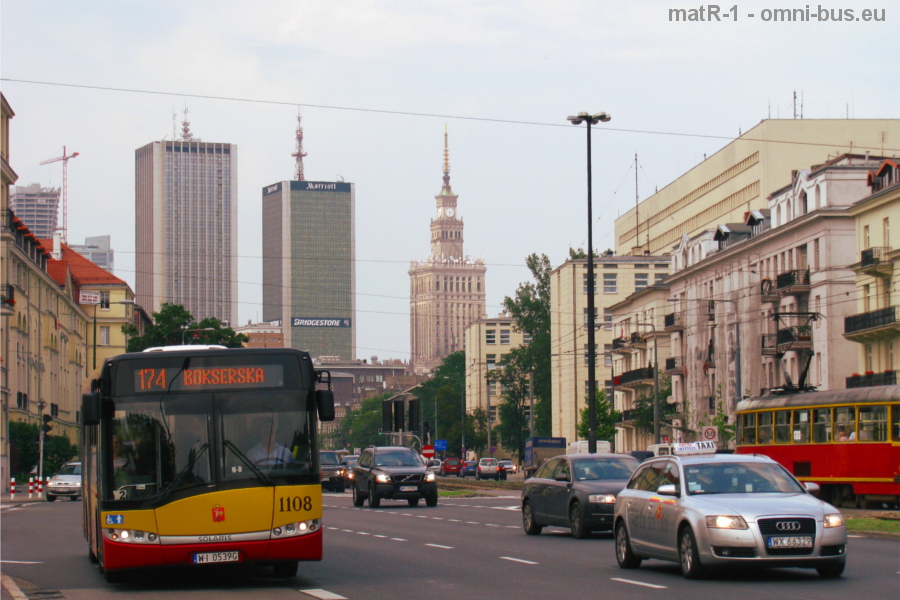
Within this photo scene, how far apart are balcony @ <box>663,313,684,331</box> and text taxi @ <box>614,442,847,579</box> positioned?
66.5 m

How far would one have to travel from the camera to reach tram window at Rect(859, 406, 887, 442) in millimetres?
32938

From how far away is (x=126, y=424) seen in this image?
1538 centimetres

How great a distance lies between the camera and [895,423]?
107 feet

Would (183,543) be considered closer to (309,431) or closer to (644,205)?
(309,431)

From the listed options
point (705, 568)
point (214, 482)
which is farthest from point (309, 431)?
point (705, 568)

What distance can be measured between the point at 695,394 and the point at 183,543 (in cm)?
6730

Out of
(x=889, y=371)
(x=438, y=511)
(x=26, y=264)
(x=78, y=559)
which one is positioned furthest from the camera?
(x=26, y=264)

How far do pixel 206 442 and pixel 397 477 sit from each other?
23.4 metres

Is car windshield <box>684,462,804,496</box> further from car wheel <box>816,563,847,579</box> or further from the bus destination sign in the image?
the bus destination sign

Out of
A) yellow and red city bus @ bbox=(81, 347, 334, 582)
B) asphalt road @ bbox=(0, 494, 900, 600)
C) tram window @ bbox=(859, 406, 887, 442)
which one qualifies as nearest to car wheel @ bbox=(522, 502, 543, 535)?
asphalt road @ bbox=(0, 494, 900, 600)

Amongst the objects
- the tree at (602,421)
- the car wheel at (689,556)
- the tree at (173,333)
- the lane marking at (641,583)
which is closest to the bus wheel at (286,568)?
the lane marking at (641,583)

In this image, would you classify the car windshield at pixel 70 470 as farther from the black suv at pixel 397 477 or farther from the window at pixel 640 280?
the window at pixel 640 280

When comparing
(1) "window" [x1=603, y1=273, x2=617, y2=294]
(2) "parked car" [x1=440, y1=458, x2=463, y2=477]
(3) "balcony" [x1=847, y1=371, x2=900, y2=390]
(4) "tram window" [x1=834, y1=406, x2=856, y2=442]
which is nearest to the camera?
(4) "tram window" [x1=834, y1=406, x2=856, y2=442]

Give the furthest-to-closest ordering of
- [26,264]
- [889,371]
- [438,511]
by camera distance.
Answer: [26,264]
[889,371]
[438,511]
